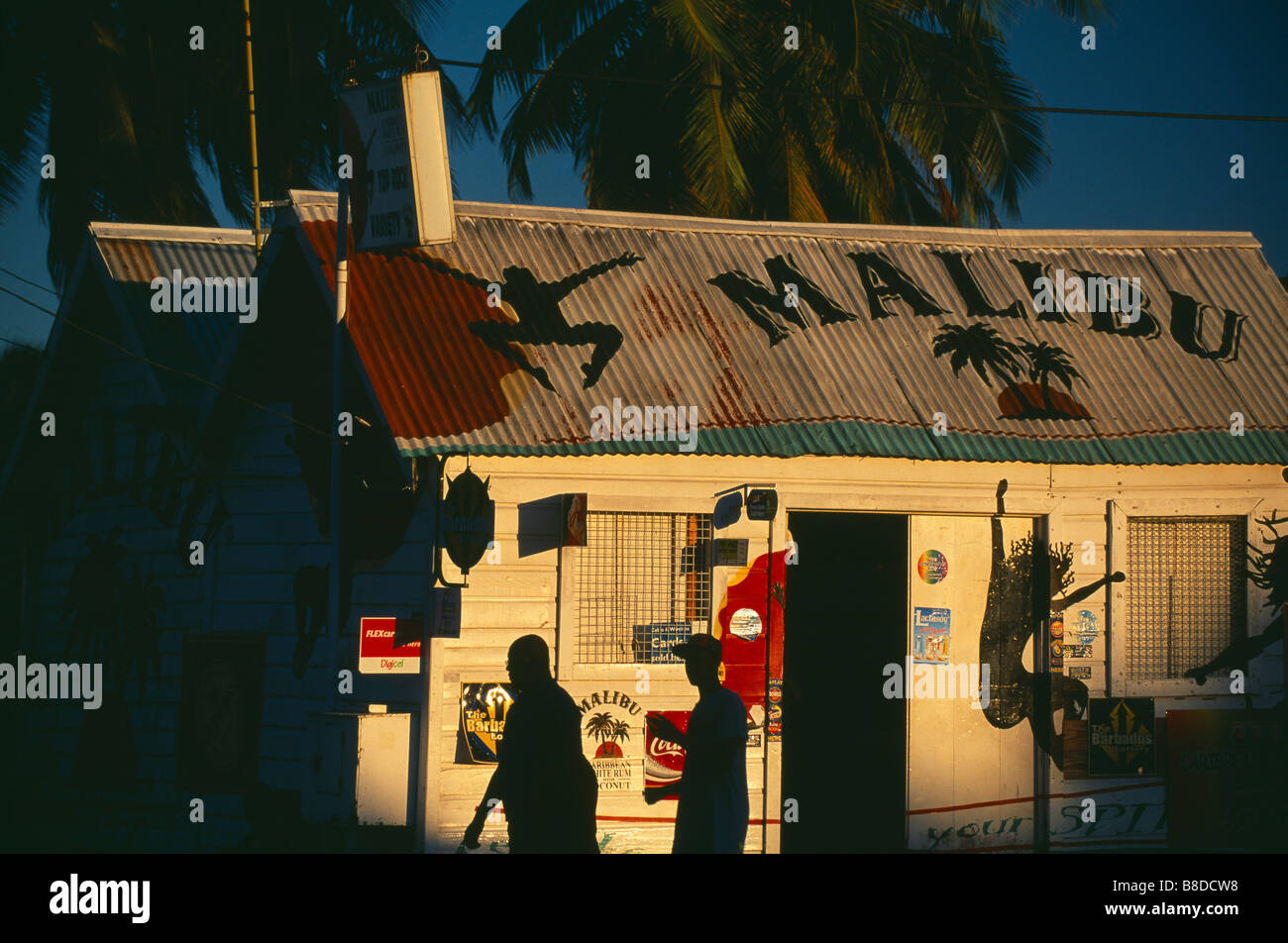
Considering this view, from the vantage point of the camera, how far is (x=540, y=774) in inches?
309

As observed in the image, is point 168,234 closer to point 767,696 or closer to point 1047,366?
point 767,696

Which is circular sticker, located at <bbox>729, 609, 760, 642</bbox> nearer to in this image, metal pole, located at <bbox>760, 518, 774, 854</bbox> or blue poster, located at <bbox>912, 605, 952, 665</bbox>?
metal pole, located at <bbox>760, 518, 774, 854</bbox>

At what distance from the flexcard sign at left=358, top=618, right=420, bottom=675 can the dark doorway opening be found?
3351mm

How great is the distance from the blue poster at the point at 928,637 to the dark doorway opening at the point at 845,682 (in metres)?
0.13

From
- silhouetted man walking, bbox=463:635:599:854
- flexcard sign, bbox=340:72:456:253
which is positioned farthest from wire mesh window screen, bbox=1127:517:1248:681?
silhouetted man walking, bbox=463:635:599:854

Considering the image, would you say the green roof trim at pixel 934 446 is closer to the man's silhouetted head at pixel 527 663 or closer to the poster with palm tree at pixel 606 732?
the poster with palm tree at pixel 606 732

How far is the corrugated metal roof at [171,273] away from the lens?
51.4 feet

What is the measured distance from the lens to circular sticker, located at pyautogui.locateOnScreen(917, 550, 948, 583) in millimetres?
12836

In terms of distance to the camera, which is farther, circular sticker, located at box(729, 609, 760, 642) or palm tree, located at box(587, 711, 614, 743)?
circular sticker, located at box(729, 609, 760, 642)

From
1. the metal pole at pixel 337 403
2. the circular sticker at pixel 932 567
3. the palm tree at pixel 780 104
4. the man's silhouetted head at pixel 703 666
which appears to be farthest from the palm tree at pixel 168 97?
the man's silhouetted head at pixel 703 666

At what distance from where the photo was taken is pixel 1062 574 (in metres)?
13.0

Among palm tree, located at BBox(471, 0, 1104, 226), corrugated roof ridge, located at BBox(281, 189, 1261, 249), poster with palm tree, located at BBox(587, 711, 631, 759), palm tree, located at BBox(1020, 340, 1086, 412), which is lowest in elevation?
poster with palm tree, located at BBox(587, 711, 631, 759)

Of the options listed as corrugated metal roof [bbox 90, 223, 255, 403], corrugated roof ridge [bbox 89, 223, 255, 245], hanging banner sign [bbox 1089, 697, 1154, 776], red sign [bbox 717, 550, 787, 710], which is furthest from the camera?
corrugated roof ridge [bbox 89, 223, 255, 245]

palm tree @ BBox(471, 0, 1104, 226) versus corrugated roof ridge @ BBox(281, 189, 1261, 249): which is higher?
palm tree @ BBox(471, 0, 1104, 226)
